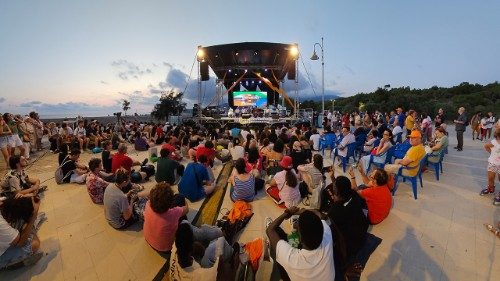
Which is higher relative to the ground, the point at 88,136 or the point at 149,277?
the point at 88,136

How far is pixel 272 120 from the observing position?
18.7 m

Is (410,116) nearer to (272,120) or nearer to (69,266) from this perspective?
(272,120)

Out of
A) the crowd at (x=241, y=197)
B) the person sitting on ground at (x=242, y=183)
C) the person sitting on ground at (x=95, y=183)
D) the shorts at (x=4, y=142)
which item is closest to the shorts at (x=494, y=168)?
the crowd at (x=241, y=197)

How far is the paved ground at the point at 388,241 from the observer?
3.26m

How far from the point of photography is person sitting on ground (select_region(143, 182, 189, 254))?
314 cm

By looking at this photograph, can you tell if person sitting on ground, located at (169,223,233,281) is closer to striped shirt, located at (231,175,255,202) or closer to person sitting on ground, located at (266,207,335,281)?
person sitting on ground, located at (266,207,335,281)

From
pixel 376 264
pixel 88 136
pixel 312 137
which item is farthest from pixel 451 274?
pixel 88 136

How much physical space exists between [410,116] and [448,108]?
19.4m

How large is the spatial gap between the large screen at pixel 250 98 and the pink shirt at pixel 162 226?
946 inches

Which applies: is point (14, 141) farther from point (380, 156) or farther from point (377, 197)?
point (380, 156)

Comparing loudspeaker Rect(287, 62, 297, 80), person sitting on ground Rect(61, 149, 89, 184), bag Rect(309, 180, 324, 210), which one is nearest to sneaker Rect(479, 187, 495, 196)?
bag Rect(309, 180, 324, 210)

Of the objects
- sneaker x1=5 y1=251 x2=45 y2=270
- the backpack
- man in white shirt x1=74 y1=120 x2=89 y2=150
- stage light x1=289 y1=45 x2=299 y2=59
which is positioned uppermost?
stage light x1=289 y1=45 x2=299 y2=59

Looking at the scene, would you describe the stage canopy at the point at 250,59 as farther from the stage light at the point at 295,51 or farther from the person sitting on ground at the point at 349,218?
the person sitting on ground at the point at 349,218

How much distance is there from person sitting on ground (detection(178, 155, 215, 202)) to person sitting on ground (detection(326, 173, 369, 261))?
306cm
